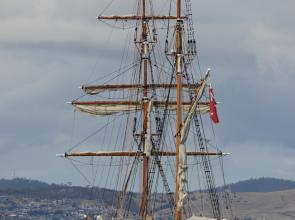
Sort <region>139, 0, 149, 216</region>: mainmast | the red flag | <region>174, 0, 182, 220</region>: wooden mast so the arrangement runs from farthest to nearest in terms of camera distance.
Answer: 1. <region>139, 0, 149, 216</region>: mainmast
2. the red flag
3. <region>174, 0, 182, 220</region>: wooden mast

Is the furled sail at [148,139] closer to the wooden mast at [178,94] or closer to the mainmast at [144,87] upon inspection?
the mainmast at [144,87]

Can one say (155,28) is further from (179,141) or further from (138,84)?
(179,141)

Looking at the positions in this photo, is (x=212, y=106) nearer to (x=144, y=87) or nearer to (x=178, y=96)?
(x=178, y=96)

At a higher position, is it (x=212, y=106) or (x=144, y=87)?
(x=144, y=87)

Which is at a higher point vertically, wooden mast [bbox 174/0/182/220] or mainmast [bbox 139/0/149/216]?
mainmast [bbox 139/0/149/216]

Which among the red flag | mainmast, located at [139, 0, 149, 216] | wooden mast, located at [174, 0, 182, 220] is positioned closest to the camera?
wooden mast, located at [174, 0, 182, 220]

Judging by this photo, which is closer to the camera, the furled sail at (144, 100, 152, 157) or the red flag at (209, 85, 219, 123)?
the red flag at (209, 85, 219, 123)

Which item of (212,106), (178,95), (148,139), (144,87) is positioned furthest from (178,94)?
(144,87)

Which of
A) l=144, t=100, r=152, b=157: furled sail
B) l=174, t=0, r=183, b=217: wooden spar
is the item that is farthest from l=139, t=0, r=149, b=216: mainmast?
l=174, t=0, r=183, b=217: wooden spar

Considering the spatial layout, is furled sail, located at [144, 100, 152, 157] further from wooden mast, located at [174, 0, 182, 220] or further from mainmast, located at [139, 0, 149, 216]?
wooden mast, located at [174, 0, 182, 220]

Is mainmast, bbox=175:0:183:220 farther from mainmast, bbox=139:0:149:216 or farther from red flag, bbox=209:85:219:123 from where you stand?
mainmast, bbox=139:0:149:216

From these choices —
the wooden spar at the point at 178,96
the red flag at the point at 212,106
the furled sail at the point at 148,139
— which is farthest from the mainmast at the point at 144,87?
the wooden spar at the point at 178,96

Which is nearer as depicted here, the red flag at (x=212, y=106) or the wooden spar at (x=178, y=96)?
the wooden spar at (x=178, y=96)

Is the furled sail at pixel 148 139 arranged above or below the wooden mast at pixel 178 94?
above
